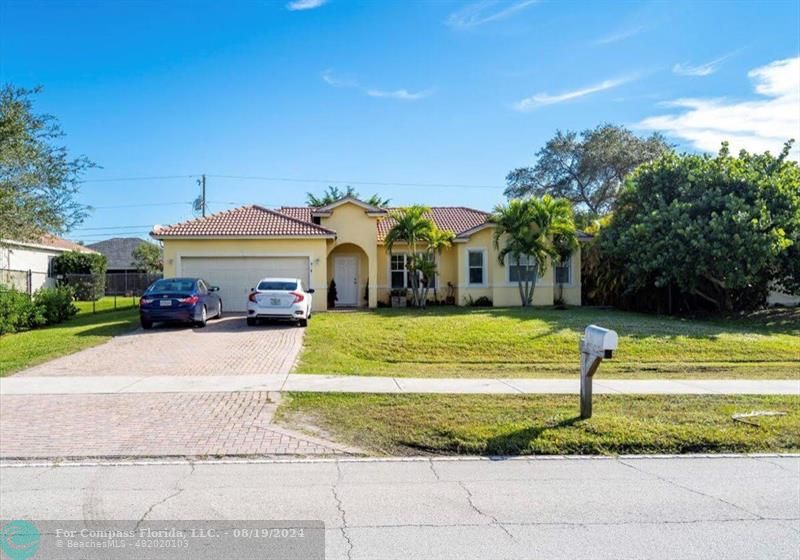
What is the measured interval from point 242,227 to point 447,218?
1021cm

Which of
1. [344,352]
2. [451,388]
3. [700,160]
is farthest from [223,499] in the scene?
[700,160]

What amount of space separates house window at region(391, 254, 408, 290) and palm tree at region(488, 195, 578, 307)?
4.26 meters

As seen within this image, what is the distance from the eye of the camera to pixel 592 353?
7.69 metres

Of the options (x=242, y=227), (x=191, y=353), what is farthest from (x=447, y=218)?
(x=191, y=353)

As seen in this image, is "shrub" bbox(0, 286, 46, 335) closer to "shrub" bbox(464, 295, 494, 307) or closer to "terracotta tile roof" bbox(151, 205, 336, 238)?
"terracotta tile roof" bbox(151, 205, 336, 238)

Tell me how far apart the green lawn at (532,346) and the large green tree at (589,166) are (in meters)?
24.7

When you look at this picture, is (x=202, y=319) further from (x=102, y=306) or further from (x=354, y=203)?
(x=102, y=306)

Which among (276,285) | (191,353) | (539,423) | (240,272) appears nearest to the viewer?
(539,423)

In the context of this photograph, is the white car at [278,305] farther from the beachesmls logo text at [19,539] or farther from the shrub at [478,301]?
the beachesmls logo text at [19,539]

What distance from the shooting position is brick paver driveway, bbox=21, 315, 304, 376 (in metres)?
11.9

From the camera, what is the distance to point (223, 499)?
206 inches

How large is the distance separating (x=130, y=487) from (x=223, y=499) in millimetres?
1022

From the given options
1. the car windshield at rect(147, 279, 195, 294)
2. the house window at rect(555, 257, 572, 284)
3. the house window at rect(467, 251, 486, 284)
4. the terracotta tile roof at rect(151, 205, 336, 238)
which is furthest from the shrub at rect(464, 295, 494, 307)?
the car windshield at rect(147, 279, 195, 294)

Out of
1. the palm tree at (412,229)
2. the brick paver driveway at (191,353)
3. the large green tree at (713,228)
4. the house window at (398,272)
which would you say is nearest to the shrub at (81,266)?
the house window at (398,272)
